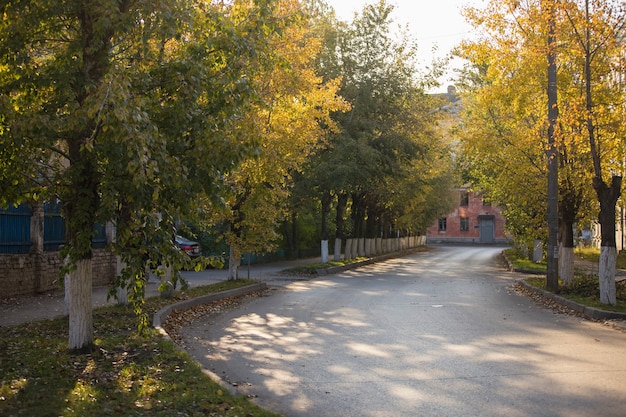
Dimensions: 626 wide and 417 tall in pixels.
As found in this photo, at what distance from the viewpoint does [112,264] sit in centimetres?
2253

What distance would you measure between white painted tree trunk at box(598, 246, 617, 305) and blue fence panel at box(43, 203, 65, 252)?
14839mm

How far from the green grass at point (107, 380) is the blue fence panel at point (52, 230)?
9.41 meters

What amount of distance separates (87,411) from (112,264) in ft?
55.1

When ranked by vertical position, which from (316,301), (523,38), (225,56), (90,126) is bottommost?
(316,301)

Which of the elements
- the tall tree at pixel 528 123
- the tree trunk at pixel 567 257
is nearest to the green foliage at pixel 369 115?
the tall tree at pixel 528 123

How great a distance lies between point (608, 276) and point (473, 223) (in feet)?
247

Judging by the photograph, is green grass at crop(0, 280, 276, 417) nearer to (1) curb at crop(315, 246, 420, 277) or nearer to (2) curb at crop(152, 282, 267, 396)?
(2) curb at crop(152, 282, 267, 396)

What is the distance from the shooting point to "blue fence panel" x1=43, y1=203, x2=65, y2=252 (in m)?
20.1

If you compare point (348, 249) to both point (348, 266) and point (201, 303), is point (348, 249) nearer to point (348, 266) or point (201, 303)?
point (348, 266)

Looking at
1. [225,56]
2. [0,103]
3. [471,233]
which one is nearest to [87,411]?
[0,103]

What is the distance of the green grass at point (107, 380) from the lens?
21.5 feet

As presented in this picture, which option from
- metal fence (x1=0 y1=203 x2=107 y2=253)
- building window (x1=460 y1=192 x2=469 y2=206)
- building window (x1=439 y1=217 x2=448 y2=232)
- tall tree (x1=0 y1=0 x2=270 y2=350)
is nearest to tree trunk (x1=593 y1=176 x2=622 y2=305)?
tall tree (x1=0 y1=0 x2=270 y2=350)

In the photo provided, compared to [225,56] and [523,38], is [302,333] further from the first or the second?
[523,38]

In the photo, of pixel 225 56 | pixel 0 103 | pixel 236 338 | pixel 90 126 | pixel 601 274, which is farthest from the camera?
pixel 601 274
